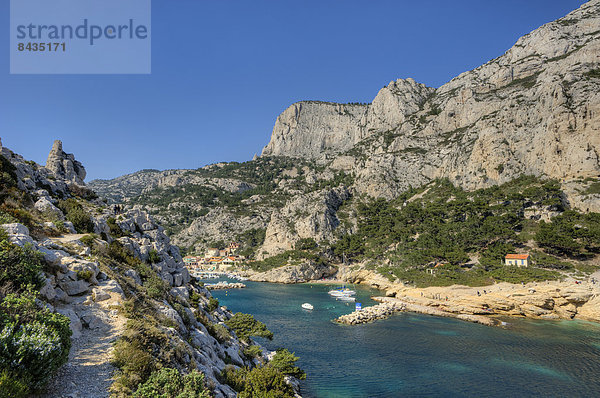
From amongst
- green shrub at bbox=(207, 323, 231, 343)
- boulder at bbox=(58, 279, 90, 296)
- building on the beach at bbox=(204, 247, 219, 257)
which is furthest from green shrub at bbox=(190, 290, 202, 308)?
building on the beach at bbox=(204, 247, 219, 257)

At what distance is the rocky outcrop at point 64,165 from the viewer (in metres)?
45.4

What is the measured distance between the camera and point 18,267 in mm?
8953

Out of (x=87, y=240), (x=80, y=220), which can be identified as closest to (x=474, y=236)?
(x=80, y=220)

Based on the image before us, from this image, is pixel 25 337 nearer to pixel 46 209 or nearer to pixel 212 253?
pixel 46 209

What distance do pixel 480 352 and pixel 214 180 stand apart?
172 m

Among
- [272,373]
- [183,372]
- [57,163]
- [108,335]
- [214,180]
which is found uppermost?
[214,180]

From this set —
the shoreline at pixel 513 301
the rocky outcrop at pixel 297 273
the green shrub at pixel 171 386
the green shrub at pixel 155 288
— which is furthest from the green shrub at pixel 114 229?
the rocky outcrop at pixel 297 273

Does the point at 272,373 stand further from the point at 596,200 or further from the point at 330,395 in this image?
the point at 596,200

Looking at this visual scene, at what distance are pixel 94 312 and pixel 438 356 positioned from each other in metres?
31.3

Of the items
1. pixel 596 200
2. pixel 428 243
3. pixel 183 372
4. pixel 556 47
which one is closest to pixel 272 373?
pixel 183 372

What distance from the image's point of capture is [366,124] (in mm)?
169000

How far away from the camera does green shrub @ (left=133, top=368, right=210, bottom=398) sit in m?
7.57

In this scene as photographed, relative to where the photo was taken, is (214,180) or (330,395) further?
(214,180)

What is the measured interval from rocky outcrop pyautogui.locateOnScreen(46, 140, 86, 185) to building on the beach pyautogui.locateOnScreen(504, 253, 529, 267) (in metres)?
75.9
